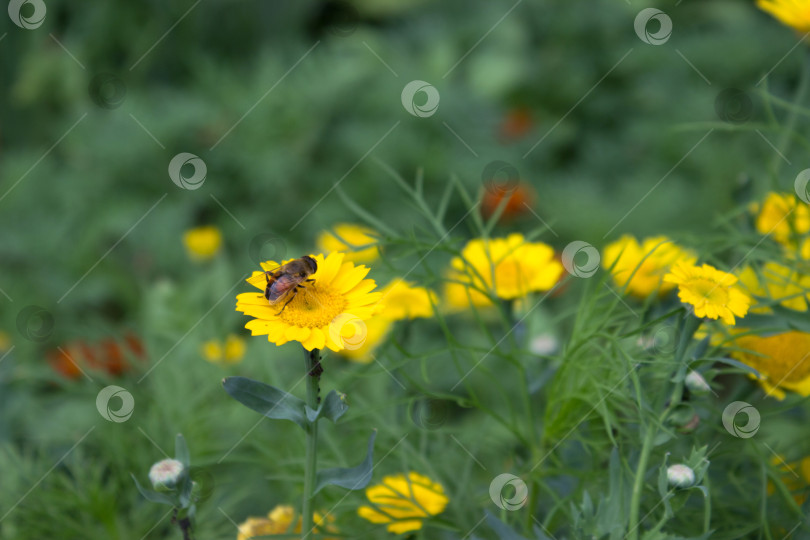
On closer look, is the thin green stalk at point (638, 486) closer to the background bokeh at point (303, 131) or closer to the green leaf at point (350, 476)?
the green leaf at point (350, 476)

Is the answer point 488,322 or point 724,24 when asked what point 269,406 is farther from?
point 724,24

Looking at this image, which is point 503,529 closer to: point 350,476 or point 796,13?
point 350,476

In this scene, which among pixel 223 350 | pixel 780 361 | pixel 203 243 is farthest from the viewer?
pixel 203 243

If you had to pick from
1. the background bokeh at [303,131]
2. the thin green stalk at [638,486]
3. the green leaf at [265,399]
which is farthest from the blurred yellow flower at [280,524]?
the background bokeh at [303,131]

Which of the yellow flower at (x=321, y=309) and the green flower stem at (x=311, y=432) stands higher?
the yellow flower at (x=321, y=309)

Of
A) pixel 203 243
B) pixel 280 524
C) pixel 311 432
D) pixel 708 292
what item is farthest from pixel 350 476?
pixel 203 243

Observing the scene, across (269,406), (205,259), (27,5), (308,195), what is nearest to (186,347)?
(205,259)
